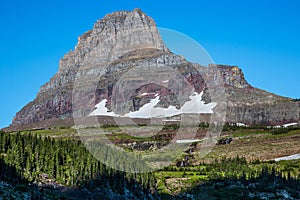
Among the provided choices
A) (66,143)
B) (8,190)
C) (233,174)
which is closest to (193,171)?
(233,174)

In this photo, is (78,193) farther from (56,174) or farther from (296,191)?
(296,191)

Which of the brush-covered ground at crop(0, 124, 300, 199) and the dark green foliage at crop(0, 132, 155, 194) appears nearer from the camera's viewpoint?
the brush-covered ground at crop(0, 124, 300, 199)

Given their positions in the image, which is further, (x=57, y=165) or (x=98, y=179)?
(x=98, y=179)

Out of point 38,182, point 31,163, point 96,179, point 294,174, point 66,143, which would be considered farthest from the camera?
point 294,174

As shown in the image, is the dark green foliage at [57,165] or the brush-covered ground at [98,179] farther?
the dark green foliage at [57,165]

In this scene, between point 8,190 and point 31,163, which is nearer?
point 8,190

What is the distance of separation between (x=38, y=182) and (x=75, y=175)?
1559 centimetres

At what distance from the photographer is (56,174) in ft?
377

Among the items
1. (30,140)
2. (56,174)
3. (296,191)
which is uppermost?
(30,140)

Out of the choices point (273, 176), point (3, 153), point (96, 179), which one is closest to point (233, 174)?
point (273, 176)

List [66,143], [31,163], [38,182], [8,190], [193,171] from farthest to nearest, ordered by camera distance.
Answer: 1. [193,171]
2. [66,143]
3. [31,163]
4. [38,182]
5. [8,190]

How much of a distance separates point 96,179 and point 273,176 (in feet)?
199

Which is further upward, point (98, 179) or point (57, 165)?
point (57, 165)

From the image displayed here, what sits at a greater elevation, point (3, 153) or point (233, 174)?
point (3, 153)
